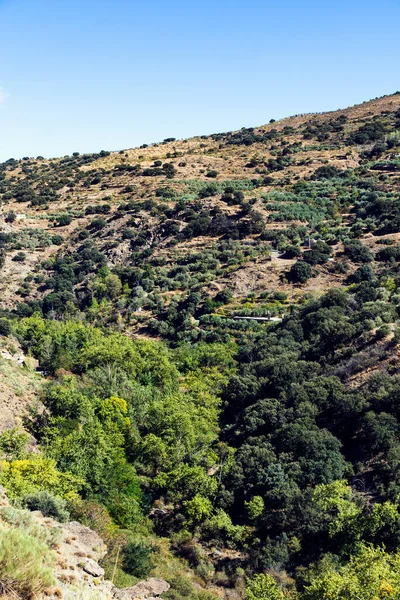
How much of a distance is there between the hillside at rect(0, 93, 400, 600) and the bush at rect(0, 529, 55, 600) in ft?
0.51

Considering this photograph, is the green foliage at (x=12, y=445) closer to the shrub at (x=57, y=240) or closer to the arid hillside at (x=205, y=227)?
the arid hillside at (x=205, y=227)

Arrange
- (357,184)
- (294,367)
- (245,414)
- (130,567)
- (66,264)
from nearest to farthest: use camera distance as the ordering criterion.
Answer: (130,567)
(245,414)
(294,367)
(66,264)
(357,184)

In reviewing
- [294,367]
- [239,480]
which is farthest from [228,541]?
[294,367]

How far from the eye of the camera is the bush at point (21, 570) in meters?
8.44

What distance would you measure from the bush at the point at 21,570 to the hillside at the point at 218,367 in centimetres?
16

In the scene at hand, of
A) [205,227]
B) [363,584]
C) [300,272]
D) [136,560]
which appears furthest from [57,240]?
[363,584]

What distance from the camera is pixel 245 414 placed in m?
34.3

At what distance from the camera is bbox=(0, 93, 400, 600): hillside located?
878 inches

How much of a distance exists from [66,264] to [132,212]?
14.7 m

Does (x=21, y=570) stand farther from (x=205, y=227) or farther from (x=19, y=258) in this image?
(x=19, y=258)

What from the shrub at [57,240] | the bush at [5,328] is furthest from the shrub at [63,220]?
the bush at [5,328]

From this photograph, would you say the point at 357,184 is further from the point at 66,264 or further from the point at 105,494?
the point at 105,494

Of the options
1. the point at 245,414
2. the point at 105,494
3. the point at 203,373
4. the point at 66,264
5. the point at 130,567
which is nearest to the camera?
the point at 130,567

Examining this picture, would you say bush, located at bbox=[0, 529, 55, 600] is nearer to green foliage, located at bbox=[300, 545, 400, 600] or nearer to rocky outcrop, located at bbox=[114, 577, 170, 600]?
rocky outcrop, located at bbox=[114, 577, 170, 600]
